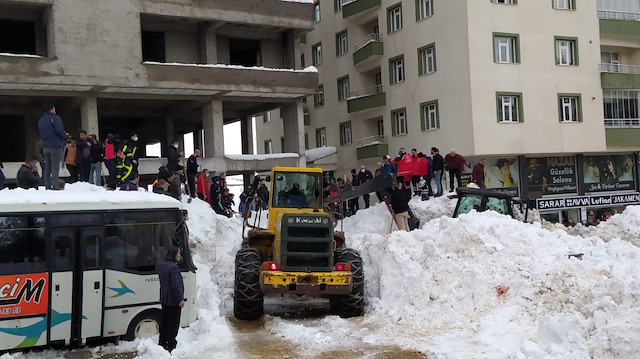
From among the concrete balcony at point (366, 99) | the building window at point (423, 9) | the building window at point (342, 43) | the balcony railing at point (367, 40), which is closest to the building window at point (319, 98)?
the building window at point (342, 43)

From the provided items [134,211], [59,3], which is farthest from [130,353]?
[59,3]

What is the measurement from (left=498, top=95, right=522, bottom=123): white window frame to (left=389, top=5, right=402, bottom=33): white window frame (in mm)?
7374

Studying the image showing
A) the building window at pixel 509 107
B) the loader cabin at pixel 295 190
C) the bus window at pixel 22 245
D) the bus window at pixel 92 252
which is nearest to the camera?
the bus window at pixel 22 245

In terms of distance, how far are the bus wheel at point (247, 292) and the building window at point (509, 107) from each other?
2069 centimetres

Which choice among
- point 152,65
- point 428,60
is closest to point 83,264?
point 152,65

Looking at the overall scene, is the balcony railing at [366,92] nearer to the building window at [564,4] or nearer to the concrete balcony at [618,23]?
the building window at [564,4]

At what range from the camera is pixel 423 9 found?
107ft

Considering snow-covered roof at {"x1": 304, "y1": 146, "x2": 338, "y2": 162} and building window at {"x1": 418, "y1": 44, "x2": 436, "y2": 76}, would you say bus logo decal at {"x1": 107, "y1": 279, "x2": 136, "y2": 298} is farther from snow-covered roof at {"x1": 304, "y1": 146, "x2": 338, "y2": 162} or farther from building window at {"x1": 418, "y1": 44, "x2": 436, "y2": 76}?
snow-covered roof at {"x1": 304, "y1": 146, "x2": 338, "y2": 162}

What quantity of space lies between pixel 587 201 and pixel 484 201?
60.9ft

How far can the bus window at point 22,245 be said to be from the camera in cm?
1006

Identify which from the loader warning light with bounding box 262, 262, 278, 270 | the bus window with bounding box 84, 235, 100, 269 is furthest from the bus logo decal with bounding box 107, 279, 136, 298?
the loader warning light with bounding box 262, 262, 278, 270

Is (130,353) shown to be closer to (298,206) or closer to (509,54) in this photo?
(298,206)

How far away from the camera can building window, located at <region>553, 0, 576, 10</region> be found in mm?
32219

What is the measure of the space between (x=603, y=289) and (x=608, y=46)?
2892cm
